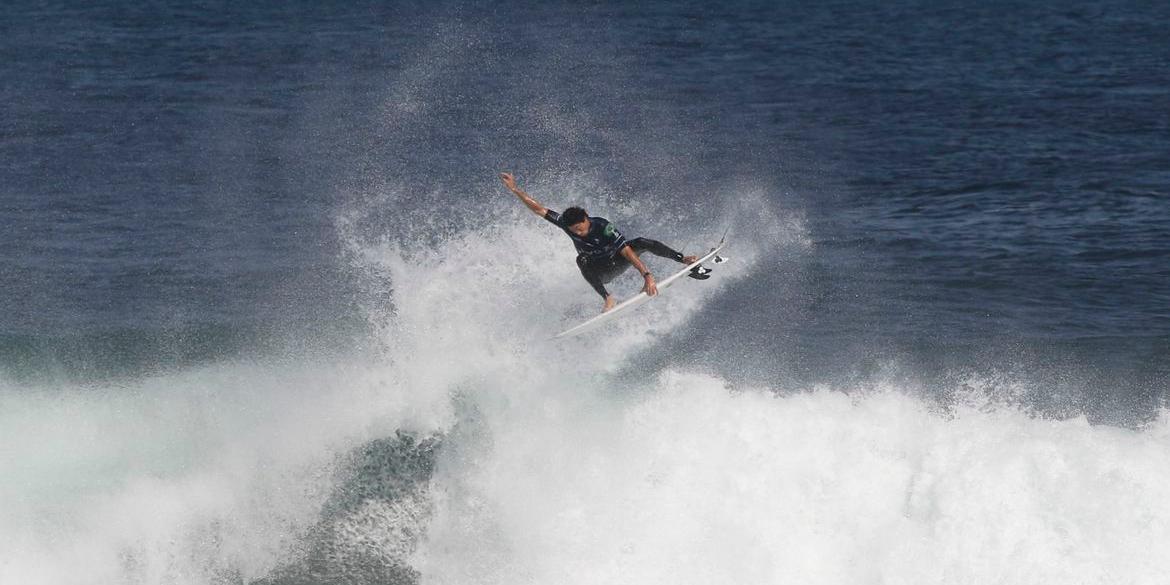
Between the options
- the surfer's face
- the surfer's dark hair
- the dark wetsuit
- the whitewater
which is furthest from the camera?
the dark wetsuit

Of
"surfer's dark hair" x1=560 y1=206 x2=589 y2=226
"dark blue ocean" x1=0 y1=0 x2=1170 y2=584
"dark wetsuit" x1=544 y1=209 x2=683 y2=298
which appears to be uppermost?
"surfer's dark hair" x1=560 y1=206 x2=589 y2=226

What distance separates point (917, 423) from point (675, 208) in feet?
39.3

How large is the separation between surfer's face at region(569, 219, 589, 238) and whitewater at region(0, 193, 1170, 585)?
9.60ft

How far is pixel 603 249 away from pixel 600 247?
5 cm

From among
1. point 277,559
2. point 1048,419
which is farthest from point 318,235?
point 1048,419

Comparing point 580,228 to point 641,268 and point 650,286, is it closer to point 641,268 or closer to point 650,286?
point 641,268

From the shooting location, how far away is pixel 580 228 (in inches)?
608

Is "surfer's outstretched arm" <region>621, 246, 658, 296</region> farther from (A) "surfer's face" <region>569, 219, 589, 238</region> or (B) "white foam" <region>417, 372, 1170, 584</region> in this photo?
(B) "white foam" <region>417, 372, 1170, 584</region>

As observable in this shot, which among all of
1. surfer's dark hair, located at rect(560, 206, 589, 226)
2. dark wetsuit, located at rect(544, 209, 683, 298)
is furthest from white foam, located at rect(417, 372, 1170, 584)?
surfer's dark hair, located at rect(560, 206, 589, 226)

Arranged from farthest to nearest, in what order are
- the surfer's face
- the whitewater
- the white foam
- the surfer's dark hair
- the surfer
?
the surfer's face
the surfer
the surfer's dark hair
the whitewater
the white foam

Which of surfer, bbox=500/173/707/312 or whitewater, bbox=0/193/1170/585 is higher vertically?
surfer, bbox=500/173/707/312

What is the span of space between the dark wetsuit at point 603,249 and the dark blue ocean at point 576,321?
2264 mm

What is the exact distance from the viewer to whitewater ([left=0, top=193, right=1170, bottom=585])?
14984 mm

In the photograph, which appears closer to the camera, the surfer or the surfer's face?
the surfer
